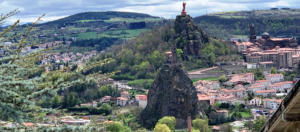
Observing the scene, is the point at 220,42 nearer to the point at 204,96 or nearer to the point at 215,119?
the point at 204,96

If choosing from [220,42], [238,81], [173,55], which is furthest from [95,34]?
[173,55]

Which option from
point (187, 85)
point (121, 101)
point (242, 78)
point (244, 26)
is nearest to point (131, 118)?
point (187, 85)

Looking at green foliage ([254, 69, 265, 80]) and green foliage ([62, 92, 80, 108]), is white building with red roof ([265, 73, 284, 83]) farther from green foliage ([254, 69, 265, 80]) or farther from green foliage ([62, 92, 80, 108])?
green foliage ([62, 92, 80, 108])

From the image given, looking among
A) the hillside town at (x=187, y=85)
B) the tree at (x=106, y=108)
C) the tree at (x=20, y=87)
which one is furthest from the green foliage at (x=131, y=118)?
the tree at (x=20, y=87)

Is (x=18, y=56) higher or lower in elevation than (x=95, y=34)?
higher

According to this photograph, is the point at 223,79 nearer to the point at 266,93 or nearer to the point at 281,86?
the point at 266,93

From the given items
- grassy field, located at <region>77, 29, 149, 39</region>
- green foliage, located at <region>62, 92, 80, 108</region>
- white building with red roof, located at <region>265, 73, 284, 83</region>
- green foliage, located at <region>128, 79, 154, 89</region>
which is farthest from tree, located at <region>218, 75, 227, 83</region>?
grassy field, located at <region>77, 29, 149, 39</region>

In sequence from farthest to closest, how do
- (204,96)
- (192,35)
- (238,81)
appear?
(192,35), (238,81), (204,96)
